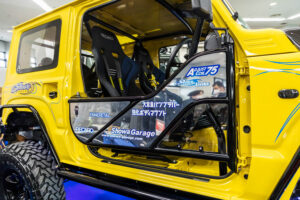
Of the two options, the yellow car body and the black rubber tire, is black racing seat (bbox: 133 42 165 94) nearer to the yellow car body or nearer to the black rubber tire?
the yellow car body

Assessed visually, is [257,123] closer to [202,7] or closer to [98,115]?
[202,7]

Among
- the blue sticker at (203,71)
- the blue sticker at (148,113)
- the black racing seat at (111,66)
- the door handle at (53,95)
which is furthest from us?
the black racing seat at (111,66)

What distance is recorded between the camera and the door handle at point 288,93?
0.96 meters

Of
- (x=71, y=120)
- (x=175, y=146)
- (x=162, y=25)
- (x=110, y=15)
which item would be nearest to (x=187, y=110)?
(x=175, y=146)

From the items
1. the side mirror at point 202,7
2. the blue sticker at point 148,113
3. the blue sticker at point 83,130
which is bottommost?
the blue sticker at point 83,130

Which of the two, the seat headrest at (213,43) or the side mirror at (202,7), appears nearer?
the side mirror at (202,7)

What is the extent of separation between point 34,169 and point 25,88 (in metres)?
0.79

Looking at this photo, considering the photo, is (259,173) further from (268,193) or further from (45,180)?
(45,180)

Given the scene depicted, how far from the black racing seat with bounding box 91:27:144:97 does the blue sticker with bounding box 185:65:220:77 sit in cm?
87

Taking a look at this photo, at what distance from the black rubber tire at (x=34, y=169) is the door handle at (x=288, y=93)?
1843mm

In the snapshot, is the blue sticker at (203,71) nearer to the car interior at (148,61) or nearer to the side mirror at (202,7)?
the car interior at (148,61)

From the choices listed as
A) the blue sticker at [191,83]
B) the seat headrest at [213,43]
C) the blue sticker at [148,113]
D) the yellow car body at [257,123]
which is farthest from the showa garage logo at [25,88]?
the seat headrest at [213,43]

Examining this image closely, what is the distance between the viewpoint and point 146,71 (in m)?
2.89

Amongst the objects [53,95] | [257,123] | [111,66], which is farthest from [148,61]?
[257,123]
